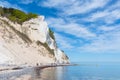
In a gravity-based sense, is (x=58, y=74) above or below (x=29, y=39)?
below

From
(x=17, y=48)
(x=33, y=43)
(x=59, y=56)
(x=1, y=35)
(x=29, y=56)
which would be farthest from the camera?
(x=59, y=56)

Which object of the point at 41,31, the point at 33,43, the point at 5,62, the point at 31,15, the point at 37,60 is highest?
the point at 31,15

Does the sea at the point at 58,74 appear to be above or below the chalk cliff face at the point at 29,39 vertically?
below

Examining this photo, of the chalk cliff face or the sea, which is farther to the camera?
the chalk cliff face

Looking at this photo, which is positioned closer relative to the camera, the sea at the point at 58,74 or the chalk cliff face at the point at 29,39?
the sea at the point at 58,74

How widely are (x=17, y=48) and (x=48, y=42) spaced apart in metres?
37.3

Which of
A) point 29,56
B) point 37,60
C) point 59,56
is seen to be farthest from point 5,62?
point 59,56

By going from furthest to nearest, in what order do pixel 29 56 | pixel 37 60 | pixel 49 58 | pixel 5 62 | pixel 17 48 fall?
pixel 49 58 < pixel 37 60 < pixel 29 56 < pixel 17 48 < pixel 5 62

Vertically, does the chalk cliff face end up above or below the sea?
above

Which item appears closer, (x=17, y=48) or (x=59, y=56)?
(x=17, y=48)

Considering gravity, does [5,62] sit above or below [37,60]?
below

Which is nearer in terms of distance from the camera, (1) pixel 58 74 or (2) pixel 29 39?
(1) pixel 58 74

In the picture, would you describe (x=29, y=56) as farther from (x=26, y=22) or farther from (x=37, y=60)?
(x=26, y=22)

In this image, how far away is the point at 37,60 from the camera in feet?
250
